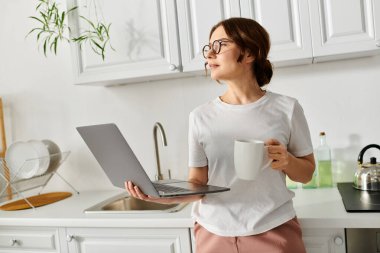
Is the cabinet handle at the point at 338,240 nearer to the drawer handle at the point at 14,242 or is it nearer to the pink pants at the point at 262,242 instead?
the pink pants at the point at 262,242

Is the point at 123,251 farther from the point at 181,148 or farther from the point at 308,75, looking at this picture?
the point at 308,75

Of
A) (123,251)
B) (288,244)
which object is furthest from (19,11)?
(288,244)

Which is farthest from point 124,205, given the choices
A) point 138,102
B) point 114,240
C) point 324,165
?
point 324,165

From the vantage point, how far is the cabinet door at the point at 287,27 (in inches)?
62.7

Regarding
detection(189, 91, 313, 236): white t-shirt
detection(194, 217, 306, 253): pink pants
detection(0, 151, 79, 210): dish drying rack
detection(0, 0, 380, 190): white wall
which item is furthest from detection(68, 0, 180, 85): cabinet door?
detection(194, 217, 306, 253): pink pants

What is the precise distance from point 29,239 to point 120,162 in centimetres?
91

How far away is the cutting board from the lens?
1950mm

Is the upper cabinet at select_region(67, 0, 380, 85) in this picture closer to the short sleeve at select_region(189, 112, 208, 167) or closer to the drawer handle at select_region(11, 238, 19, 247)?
the short sleeve at select_region(189, 112, 208, 167)

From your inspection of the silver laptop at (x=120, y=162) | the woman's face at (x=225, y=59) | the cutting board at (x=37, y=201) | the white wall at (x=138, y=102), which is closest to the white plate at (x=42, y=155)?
the cutting board at (x=37, y=201)

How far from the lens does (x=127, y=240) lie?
1.62 meters

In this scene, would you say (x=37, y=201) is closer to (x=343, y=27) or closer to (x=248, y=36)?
(x=248, y=36)

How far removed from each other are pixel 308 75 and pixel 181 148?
0.75 m

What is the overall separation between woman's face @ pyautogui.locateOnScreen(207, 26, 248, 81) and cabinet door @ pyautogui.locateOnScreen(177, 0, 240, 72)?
1.71ft

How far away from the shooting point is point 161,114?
2.16m
